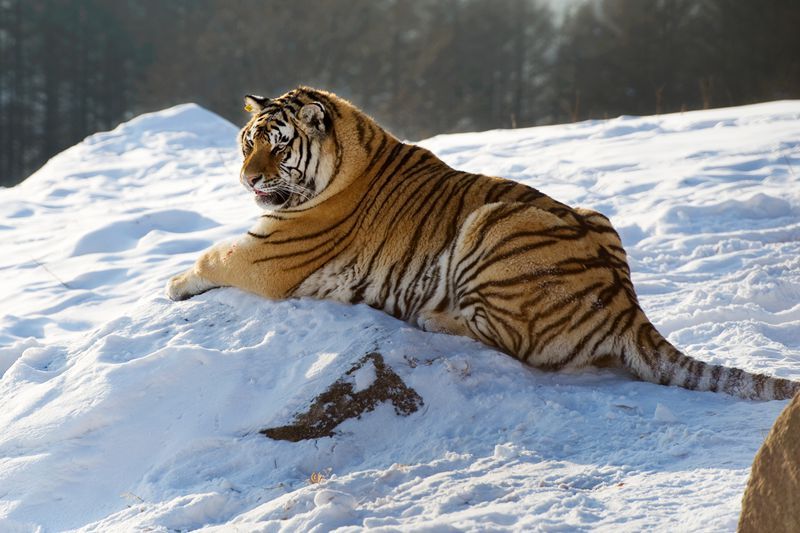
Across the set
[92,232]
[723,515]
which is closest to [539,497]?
[723,515]

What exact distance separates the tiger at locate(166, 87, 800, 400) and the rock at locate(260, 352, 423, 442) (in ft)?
1.89

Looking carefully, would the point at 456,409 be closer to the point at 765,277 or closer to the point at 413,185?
the point at 413,185

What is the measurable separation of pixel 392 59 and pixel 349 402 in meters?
25.3

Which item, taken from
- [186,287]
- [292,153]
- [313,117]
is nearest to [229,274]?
[186,287]

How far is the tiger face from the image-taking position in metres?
5.28

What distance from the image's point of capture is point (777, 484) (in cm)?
256

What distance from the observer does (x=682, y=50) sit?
1006 inches

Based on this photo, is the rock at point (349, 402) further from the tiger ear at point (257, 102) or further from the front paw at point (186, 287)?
the tiger ear at point (257, 102)

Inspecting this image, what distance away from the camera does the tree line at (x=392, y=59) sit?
24906 mm

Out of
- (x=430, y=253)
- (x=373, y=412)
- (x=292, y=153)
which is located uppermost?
(x=292, y=153)

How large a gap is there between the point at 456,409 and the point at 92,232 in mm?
5196

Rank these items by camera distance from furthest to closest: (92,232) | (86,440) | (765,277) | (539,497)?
1. (92,232)
2. (765,277)
3. (86,440)
4. (539,497)

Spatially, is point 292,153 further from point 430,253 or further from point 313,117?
point 430,253

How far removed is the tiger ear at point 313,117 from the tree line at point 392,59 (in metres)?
18.9
